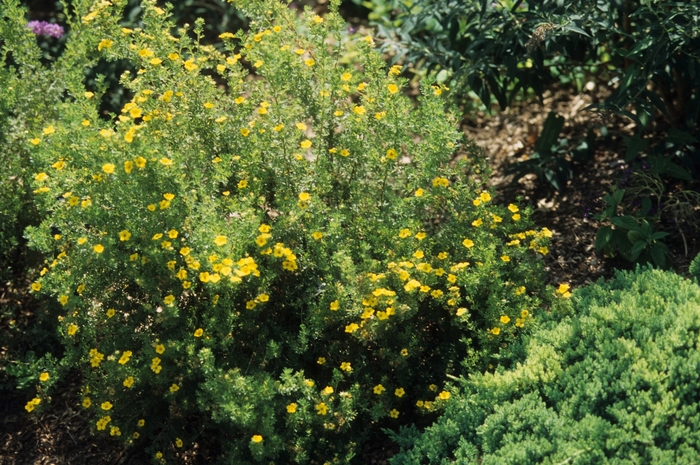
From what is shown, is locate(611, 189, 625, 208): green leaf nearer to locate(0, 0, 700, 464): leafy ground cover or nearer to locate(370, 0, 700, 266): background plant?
locate(370, 0, 700, 266): background plant

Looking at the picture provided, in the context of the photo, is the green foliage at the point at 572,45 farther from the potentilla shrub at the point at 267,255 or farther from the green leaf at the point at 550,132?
the potentilla shrub at the point at 267,255

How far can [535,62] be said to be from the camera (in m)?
4.07

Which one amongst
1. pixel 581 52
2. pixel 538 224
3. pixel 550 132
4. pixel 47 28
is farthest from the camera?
pixel 47 28

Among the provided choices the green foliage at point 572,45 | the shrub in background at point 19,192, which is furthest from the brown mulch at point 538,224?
the green foliage at point 572,45

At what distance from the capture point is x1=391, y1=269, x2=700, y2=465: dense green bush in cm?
253

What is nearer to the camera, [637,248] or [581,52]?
[637,248]

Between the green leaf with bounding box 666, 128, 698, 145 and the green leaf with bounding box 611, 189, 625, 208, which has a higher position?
the green leaf with bounding box 666, 128, 698, 145

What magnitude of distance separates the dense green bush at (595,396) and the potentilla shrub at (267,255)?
0.22 m

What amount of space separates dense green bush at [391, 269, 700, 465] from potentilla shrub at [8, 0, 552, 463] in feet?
0.72

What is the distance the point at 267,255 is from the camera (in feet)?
10.00

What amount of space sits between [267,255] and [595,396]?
1256mm

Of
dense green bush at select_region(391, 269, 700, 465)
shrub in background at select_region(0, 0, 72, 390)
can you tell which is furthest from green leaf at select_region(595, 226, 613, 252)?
shrub in background at select_region(0, 0, 72, 390)

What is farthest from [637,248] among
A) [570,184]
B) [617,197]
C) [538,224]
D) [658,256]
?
[570,184]

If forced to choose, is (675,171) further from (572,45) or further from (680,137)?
(572,45)
